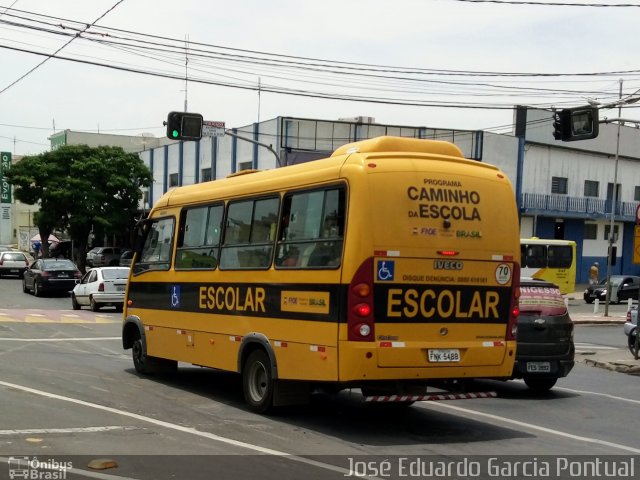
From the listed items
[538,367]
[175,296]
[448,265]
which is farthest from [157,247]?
[538,367]

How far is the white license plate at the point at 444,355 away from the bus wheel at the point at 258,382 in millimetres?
2001

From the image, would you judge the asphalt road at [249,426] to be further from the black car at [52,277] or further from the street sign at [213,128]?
the black car at [52,277]

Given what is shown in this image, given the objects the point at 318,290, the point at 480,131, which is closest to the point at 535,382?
the point at 318,290

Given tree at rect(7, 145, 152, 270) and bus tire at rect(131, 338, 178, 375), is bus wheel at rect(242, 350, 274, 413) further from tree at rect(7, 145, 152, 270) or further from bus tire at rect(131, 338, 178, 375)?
tree at rect(7, 145, 152, 270)

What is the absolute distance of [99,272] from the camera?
27328 millimetres

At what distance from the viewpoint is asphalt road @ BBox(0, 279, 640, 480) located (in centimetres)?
742

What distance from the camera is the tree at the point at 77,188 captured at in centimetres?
4734

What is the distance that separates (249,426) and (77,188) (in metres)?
40.8

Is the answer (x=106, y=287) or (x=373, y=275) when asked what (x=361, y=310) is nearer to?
(x=373, y=275)

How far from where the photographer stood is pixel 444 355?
8836mm

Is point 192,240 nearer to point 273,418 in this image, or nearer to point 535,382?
point 273,418

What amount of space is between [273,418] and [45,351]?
8.19 metres

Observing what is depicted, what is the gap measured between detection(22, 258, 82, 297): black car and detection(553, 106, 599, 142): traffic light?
877 inches

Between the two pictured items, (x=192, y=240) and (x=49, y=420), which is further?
(x=192, y=240)
